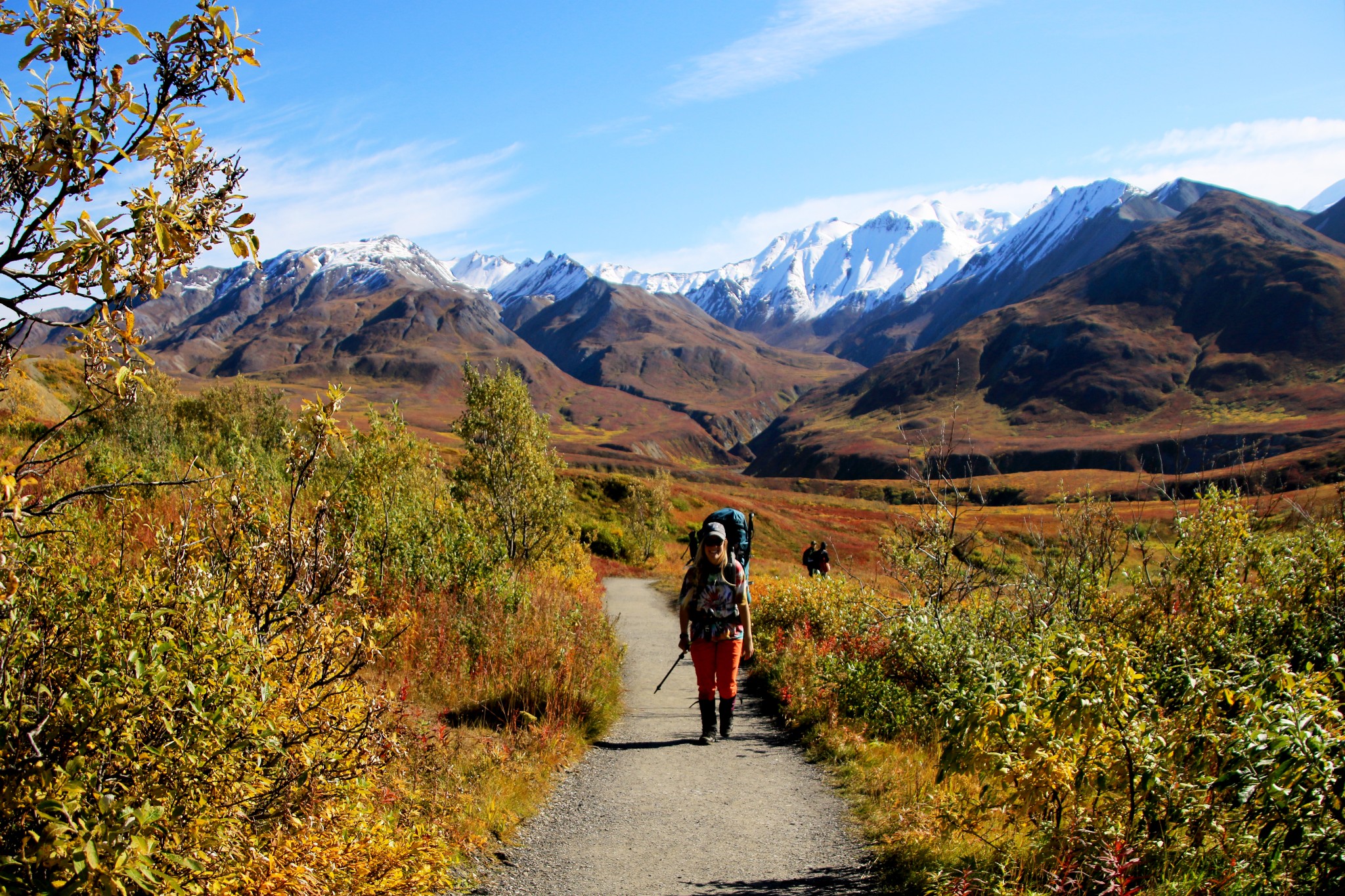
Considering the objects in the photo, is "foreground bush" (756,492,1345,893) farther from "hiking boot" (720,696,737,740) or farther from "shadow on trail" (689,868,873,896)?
"hiking boot" (720,696,737,740)

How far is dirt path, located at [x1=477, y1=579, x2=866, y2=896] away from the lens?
4.86 meters

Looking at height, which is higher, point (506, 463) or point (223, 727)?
point (506, 463)

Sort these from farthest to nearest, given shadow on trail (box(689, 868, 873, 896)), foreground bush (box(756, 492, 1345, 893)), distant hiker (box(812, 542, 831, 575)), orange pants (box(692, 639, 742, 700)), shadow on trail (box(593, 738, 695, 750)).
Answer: distant hiker (box(812, 542, 831, 575))
shadow on trail (box(593, 738, 695, 750))
orange pants (box(692, 639, 742, 700))
shadow on trail (box(689, 868, 873, 896))
foreground bush (box(756, 492, 1345, 893))

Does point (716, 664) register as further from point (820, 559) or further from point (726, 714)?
point (820, 559)

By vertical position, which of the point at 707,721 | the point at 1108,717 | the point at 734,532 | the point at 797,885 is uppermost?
the point at 734,532

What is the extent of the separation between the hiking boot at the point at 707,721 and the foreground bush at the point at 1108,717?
3.70 ft

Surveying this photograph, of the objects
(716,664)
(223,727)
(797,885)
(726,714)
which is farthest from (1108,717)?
(726,714)

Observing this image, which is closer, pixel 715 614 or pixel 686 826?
pixel 686 826

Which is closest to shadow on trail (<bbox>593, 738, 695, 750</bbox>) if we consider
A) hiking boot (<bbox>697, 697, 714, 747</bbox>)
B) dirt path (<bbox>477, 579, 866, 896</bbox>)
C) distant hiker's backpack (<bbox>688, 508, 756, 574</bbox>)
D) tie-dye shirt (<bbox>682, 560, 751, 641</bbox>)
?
dirt path (<bbox>477, 579, 866, 896</bbox>)

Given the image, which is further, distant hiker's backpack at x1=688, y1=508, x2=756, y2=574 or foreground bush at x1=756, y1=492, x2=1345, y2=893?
distant hiker's backpack at x1=688, y1=508, x2=756, y2=574

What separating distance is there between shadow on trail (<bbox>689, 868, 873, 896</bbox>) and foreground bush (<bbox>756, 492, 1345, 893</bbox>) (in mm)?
264

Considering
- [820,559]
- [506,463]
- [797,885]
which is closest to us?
[797,885]

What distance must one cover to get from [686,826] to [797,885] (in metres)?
1.27

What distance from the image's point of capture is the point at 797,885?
4727 millimetres
